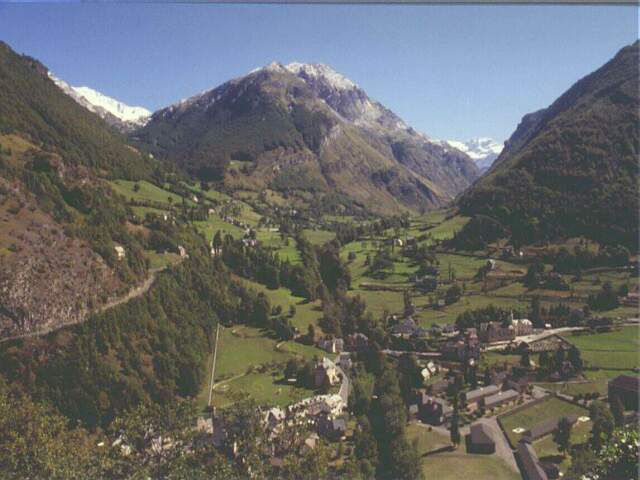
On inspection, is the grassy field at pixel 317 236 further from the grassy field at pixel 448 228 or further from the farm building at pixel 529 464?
the farm building at pixel 529 464

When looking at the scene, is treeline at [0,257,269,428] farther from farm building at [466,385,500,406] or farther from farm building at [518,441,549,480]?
farm building at [466,385,500,406]

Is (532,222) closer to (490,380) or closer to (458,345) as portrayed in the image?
(458,345)

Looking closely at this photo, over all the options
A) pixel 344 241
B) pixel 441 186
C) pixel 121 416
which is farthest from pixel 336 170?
pixel 121 416

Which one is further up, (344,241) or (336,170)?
→ (336,170)

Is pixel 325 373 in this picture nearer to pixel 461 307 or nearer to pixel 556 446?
pixel 556 446

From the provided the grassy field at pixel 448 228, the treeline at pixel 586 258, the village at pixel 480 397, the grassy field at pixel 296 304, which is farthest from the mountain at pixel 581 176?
the grassy field at pixel 296 304

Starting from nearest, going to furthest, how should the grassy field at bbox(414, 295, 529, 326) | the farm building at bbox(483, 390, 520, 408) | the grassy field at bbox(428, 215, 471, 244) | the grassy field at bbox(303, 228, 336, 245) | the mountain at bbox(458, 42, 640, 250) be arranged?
the farm building at bbox(483, 390, 520, 408)
the grassy field at bbox(414, 295, 529, 326)
the mountain at bbox(458, 42, 640, 250)
the grassy field at bbox(428, 215, 471, 244)
the grassy field at bbox(303, 228, 336, 245)

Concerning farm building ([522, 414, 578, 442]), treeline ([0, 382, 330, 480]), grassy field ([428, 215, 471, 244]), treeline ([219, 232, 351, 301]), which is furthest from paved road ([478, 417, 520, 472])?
grassy field ([428, 215, 471, 244])
